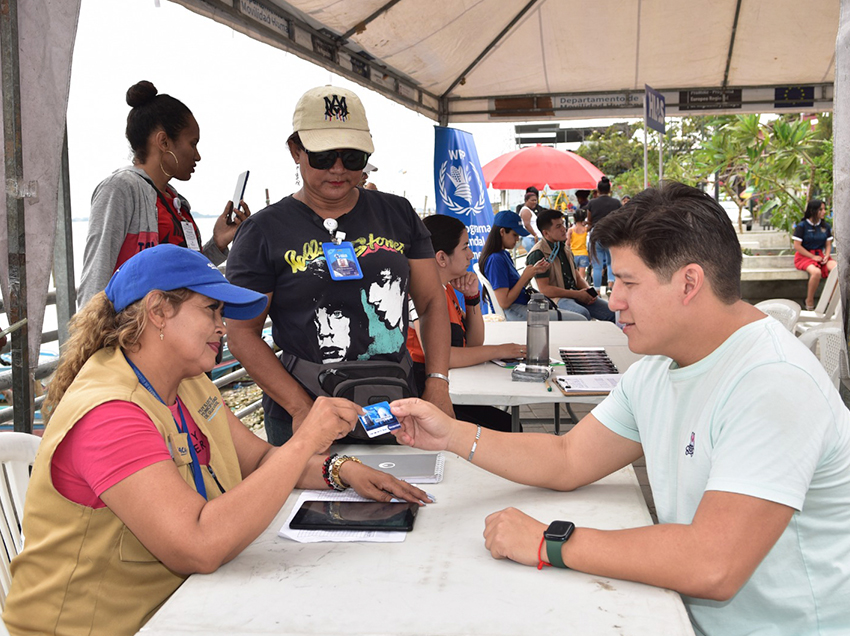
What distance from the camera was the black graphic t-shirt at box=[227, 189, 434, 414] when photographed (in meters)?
2.26

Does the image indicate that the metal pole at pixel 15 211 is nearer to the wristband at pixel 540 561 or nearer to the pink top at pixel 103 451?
the pink top at pixel 103 451

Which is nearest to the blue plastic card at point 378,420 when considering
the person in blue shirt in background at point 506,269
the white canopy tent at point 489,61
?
the white canopy tent at point 489,61

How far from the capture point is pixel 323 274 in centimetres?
226

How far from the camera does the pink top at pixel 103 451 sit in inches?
54.1

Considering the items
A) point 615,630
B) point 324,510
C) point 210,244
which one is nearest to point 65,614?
point 324,510

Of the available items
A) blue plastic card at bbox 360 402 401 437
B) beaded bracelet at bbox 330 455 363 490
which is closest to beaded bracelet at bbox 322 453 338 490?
beaded bracelet at bbox 330 455 363 490

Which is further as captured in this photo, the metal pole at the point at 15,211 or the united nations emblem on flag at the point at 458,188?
the united nations emblem on flag at the point at 458,188

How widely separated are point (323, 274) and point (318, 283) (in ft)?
0.11

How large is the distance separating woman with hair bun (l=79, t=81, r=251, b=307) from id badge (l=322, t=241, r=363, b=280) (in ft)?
2.81

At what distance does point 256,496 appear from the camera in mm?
1473

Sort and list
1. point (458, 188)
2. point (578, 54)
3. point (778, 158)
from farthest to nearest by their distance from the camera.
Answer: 1. point (778, 158)
2. point (458, 188)
3. point (578, 54)

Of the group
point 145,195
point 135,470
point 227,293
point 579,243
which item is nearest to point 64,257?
point 145,195

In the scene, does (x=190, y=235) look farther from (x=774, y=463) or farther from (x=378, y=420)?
(x=774, y=463)

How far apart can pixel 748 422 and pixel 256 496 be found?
96 centimetres
